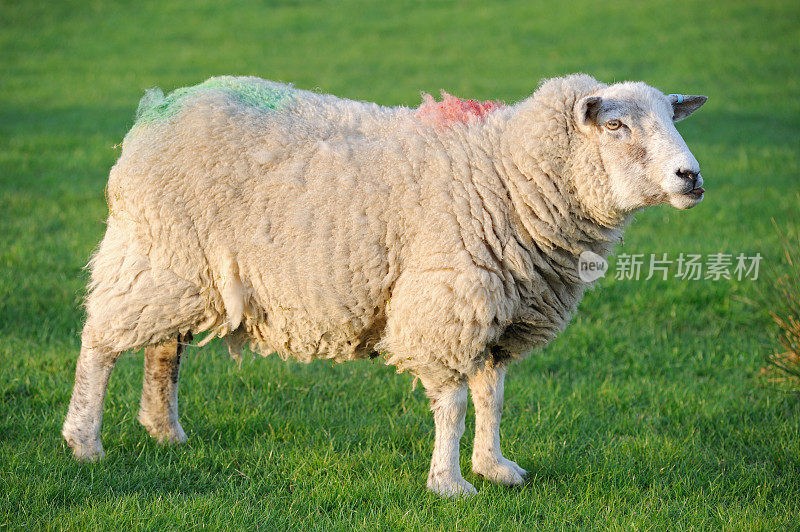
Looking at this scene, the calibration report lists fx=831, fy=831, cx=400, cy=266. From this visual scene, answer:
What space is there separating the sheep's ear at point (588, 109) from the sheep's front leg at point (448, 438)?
4.41 ft

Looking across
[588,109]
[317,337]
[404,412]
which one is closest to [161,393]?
[317,337]

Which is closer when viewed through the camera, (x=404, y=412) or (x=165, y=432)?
(x=165, y=432)

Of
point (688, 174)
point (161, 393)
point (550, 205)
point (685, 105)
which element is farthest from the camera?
point (161, 393)

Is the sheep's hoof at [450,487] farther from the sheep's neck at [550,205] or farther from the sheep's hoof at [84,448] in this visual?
the sheep's hoof at [84,448]

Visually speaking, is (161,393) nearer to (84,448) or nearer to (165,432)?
(165,432)

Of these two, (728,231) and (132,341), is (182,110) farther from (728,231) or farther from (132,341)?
(728,231)

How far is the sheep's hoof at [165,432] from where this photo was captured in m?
4.34

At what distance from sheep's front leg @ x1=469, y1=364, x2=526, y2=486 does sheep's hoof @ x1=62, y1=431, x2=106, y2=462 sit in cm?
187

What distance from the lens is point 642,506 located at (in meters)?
3.84

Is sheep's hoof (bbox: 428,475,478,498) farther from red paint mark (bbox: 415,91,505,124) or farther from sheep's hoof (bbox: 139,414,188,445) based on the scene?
red paint mark (bbox: 415,91,505,124)

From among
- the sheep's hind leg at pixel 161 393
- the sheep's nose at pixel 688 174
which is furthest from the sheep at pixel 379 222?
the sheep's hind leg at pixel 161 393

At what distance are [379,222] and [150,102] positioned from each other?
136 cm

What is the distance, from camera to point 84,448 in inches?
160

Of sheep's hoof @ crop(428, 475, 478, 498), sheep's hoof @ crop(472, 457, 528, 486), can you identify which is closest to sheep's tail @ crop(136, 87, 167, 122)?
sheep's hoof @ crop(428, 475, 478, 498)
